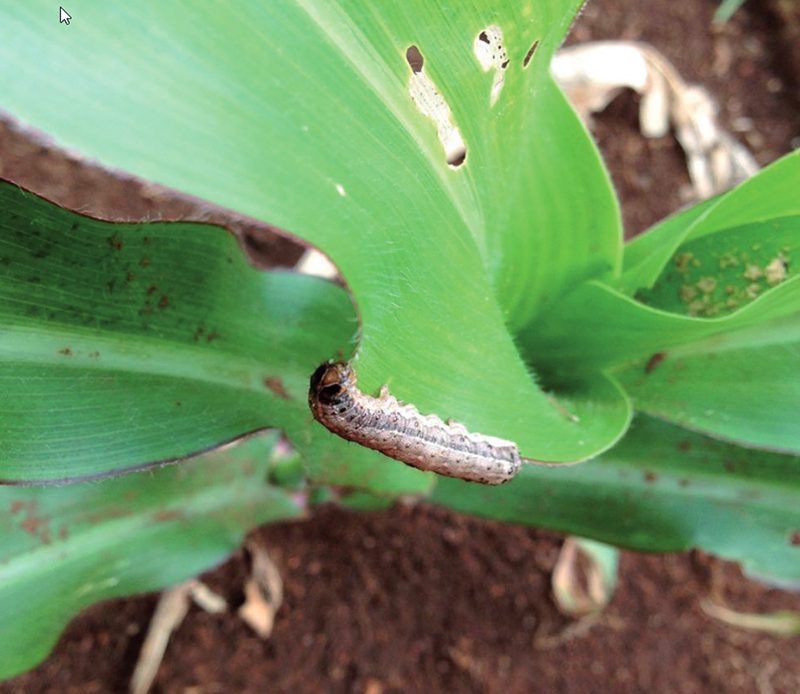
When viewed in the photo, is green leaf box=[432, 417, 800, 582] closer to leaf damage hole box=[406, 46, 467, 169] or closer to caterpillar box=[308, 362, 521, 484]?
caterpillar box=[308, 362, 521, 484]

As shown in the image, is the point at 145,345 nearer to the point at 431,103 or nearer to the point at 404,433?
the point at 404,433

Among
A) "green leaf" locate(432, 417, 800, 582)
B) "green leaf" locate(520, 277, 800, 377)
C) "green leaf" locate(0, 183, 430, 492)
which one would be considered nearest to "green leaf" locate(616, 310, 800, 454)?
"green leaf" locate(520, 277, 800, 377)

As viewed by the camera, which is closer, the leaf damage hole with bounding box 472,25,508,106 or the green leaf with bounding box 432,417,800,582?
the leaf damage hole with bounding box 472,25,508,106

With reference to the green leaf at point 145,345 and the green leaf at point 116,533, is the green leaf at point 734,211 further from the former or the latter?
the green leaf at point 116,533

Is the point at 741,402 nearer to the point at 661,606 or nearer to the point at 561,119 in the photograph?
the point at 561,119

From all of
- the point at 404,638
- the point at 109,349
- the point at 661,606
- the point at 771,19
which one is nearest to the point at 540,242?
the point at 109,349

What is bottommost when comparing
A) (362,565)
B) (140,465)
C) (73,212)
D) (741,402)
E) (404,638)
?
(404,638)
